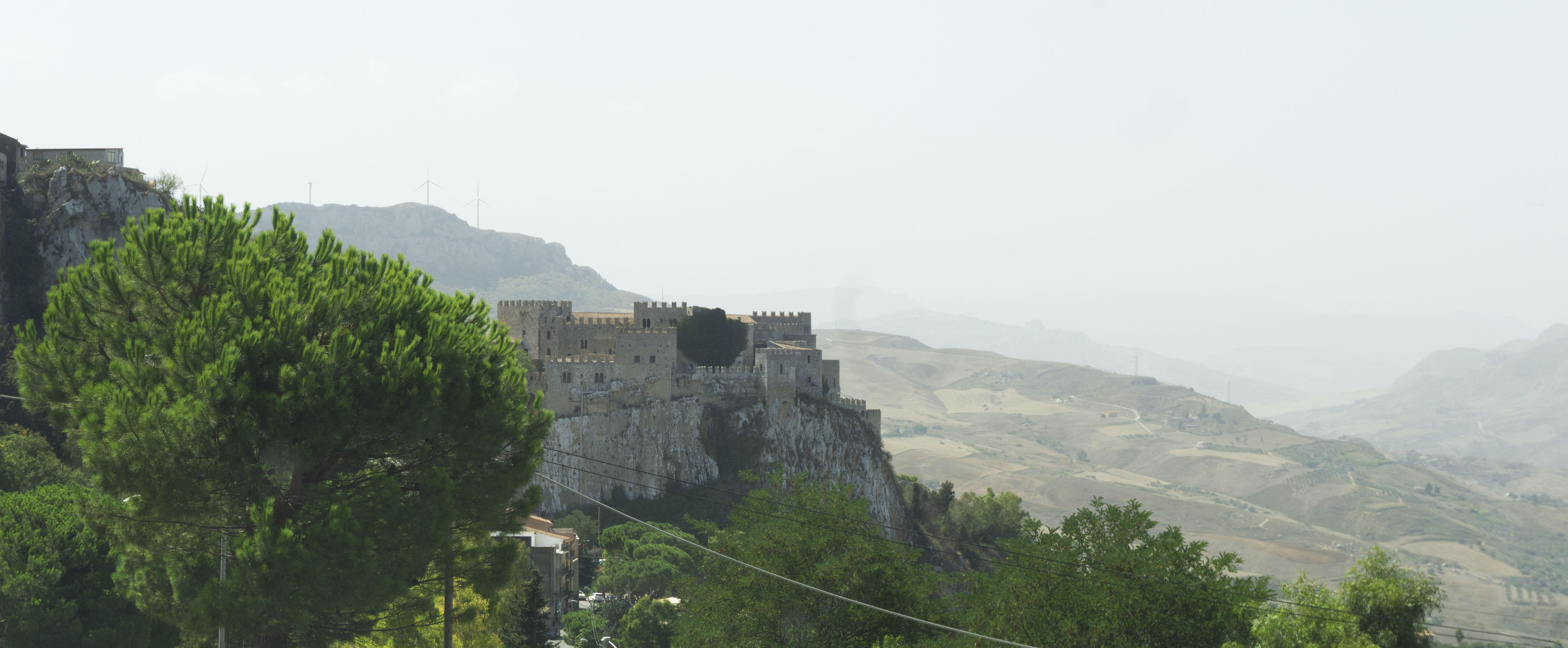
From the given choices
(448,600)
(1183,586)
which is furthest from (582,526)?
(1183,586)

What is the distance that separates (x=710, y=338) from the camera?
93.2 m

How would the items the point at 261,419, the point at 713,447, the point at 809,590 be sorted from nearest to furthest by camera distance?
the point at 261,419, the point at 809,590, the point at 713,447

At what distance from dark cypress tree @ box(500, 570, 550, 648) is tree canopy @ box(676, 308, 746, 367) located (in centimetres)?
4068

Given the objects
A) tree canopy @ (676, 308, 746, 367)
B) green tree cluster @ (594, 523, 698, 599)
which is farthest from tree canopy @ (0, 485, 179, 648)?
tree canopy @ (676, 308, 746, 367)

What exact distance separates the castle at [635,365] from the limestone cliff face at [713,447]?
830 mm

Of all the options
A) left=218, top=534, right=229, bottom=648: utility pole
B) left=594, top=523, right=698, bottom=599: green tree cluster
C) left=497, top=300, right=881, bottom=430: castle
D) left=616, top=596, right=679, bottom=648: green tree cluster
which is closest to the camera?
left=218, top=534, right=229, bottom=648: utility pole

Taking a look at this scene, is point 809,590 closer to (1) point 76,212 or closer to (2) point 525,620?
(2) point 525,620

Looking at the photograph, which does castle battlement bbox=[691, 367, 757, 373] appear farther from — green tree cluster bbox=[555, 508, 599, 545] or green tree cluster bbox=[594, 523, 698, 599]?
green tree cluster bbox=[555, 508, 599, 545]

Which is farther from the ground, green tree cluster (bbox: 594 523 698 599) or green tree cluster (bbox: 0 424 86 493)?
green tree cluster (bbox: 0 424 86 493)

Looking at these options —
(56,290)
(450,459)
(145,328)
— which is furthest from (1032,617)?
(56,290)

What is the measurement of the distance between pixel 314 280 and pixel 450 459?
5.32m

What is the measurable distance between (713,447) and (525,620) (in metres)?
40.9

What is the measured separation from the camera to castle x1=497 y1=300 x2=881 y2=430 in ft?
272

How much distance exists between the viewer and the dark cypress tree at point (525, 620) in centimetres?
4953
